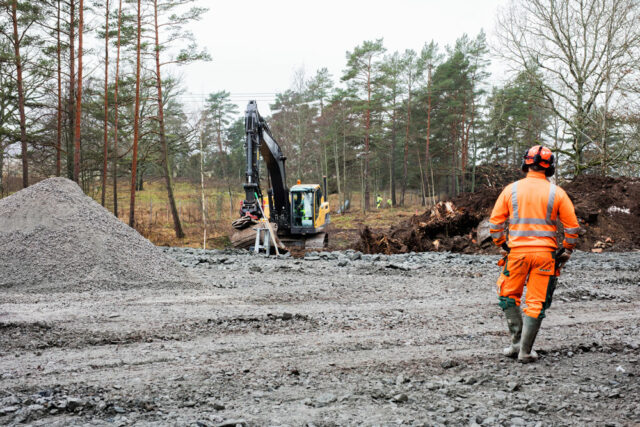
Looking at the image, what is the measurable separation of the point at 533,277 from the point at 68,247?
7.13 m

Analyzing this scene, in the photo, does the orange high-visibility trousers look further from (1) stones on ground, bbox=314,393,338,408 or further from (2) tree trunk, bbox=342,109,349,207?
(2) tree trunk, bbox=342,109,349,207

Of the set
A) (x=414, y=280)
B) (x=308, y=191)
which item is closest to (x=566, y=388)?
(x=414, y=280)

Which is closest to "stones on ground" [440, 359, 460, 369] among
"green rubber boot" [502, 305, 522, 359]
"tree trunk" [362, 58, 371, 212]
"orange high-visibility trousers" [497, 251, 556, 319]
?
"green rubber boot" [502, 305, 522, 359]

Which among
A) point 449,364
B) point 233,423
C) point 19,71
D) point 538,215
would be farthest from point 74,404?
point 19,71

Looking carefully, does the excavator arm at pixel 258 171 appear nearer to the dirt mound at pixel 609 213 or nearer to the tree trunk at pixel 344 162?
the dirt mound at pixel 609 213

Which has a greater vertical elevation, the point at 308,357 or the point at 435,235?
the point at 435,235

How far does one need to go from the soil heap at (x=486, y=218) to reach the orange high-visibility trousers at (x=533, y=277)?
962 cm

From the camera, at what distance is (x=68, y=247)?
752 cm

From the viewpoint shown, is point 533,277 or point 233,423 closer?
point 233,423

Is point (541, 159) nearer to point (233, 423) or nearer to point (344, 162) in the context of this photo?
point (233, 423)

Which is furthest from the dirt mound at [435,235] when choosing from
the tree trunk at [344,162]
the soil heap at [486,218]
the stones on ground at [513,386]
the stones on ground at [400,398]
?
the tree trunk at [344,162]

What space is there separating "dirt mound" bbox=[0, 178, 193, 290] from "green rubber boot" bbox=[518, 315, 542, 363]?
5.75 meters

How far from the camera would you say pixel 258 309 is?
20.5ft

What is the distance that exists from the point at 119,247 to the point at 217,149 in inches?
1689
